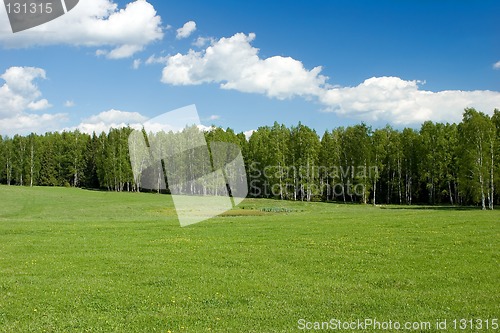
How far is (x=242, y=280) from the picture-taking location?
15109 mm

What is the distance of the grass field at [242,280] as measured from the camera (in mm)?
11297

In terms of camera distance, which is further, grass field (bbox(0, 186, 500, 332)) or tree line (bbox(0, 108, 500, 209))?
tree line (bbox(0, 108, 500, 209))

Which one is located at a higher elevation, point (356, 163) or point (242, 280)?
point (356, 163)

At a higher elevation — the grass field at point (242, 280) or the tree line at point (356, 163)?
the tree line at point (356, 163)

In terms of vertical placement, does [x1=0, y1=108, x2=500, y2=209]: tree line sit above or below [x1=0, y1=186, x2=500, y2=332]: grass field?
above

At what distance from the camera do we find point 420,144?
291 feet

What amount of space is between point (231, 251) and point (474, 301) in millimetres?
11478

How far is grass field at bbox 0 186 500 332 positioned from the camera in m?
Answer: 11.3

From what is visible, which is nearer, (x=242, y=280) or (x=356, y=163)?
(x=242, y=280)

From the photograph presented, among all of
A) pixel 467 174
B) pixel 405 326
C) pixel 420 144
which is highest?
pixel 420 144

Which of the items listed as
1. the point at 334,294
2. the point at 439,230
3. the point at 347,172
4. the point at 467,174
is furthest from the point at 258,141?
the point at 334,294

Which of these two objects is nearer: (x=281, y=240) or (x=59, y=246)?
(x=59, y=246)

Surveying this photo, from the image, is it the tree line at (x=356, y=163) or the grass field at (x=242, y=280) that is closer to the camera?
the grass field at (x=242, y=280)

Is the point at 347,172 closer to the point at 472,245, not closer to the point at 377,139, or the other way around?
the point at 377,139
